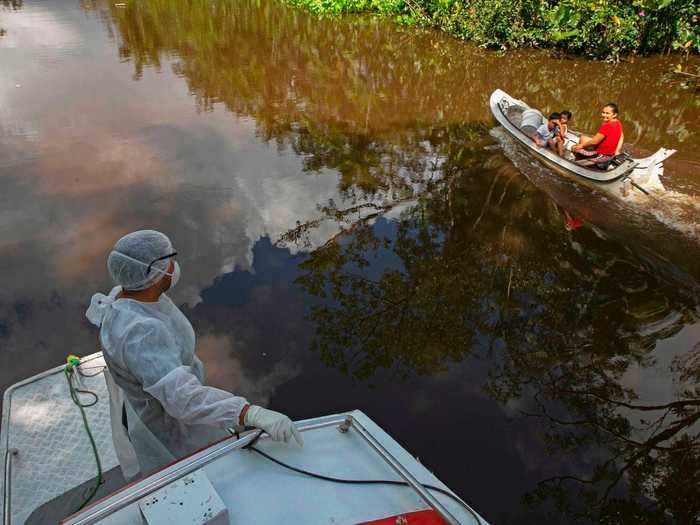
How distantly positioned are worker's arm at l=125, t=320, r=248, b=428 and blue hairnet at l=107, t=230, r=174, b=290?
8.9 inches

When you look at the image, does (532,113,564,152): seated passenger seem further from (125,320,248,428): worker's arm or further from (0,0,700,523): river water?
(125,320,248,428): worker's arm

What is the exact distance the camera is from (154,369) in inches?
86.7

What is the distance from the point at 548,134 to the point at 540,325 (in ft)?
15.7

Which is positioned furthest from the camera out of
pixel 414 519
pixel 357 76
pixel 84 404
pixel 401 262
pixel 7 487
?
pixel 357 76

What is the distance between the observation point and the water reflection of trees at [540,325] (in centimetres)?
415

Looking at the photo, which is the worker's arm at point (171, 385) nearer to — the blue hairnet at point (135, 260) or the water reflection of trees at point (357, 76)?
the blue hairnet at point (135, 260)

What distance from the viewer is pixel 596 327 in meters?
→ 5.64

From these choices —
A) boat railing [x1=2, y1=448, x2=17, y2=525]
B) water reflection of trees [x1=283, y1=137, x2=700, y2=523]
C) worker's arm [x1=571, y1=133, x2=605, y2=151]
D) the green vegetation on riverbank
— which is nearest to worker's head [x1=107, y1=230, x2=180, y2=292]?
boat railing [x1=2, y1=448, x2=17, y2=525]

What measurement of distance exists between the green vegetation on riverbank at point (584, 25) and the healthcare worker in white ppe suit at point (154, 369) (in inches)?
645

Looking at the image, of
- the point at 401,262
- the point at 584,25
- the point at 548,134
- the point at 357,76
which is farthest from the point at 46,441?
the point at 584,25

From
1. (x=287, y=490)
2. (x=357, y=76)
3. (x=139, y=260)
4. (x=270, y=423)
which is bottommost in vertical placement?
(x=357, y=76)

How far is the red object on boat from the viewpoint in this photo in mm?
2145

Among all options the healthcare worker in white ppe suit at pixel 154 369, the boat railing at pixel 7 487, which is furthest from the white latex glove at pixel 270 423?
the boat railing at pixel 7 487

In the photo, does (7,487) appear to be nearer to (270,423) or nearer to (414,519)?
(270,423)
